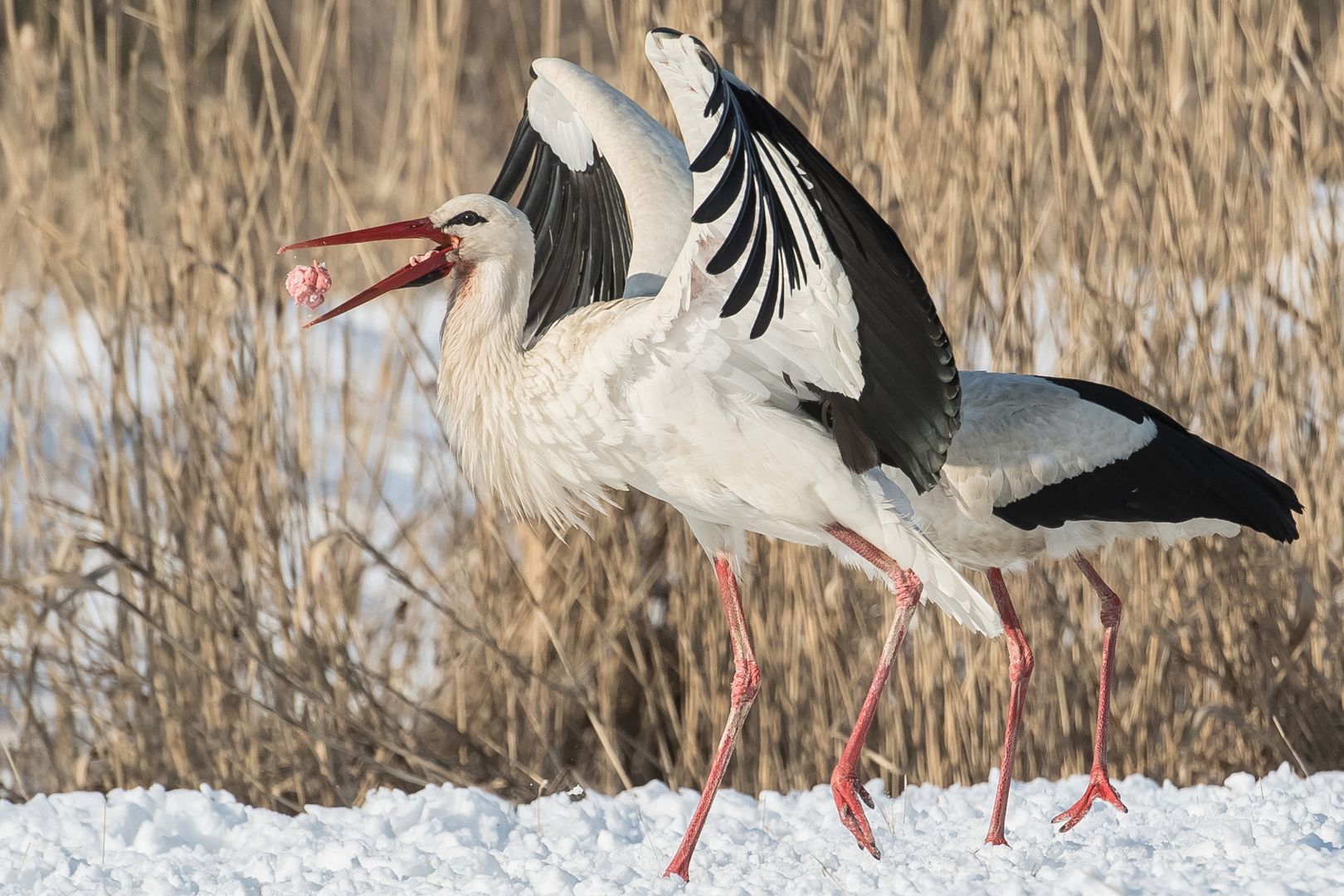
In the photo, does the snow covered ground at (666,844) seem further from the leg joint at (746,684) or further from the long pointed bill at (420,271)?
the long pointed bill at (420,271)

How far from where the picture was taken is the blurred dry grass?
140 inches

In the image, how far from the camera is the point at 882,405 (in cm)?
265

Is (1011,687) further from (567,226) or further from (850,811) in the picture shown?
(567,226)

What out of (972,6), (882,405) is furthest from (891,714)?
(972,6)

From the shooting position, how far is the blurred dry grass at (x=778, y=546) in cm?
355

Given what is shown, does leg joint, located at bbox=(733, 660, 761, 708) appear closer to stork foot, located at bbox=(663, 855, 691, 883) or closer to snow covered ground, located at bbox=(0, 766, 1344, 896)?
snow covered ground, located at bbox=(0, 766, 1344, 896)

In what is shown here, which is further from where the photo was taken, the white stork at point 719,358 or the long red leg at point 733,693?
the long red leg at point 733,693

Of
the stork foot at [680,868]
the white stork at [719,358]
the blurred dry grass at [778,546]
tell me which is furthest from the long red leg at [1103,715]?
the stork foot at [680,868]

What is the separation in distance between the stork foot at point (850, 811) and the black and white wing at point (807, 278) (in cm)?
53

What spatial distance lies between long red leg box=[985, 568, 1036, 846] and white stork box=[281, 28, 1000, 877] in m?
0.28

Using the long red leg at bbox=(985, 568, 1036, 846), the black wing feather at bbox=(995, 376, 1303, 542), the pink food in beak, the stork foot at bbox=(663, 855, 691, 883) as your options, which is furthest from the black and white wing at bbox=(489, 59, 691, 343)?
the stork foot at bbox=(663, 855, 691, 883)

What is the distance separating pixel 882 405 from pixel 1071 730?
4.63 ft

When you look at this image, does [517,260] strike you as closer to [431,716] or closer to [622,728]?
[431,716]

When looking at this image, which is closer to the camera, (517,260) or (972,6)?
(517,260)
